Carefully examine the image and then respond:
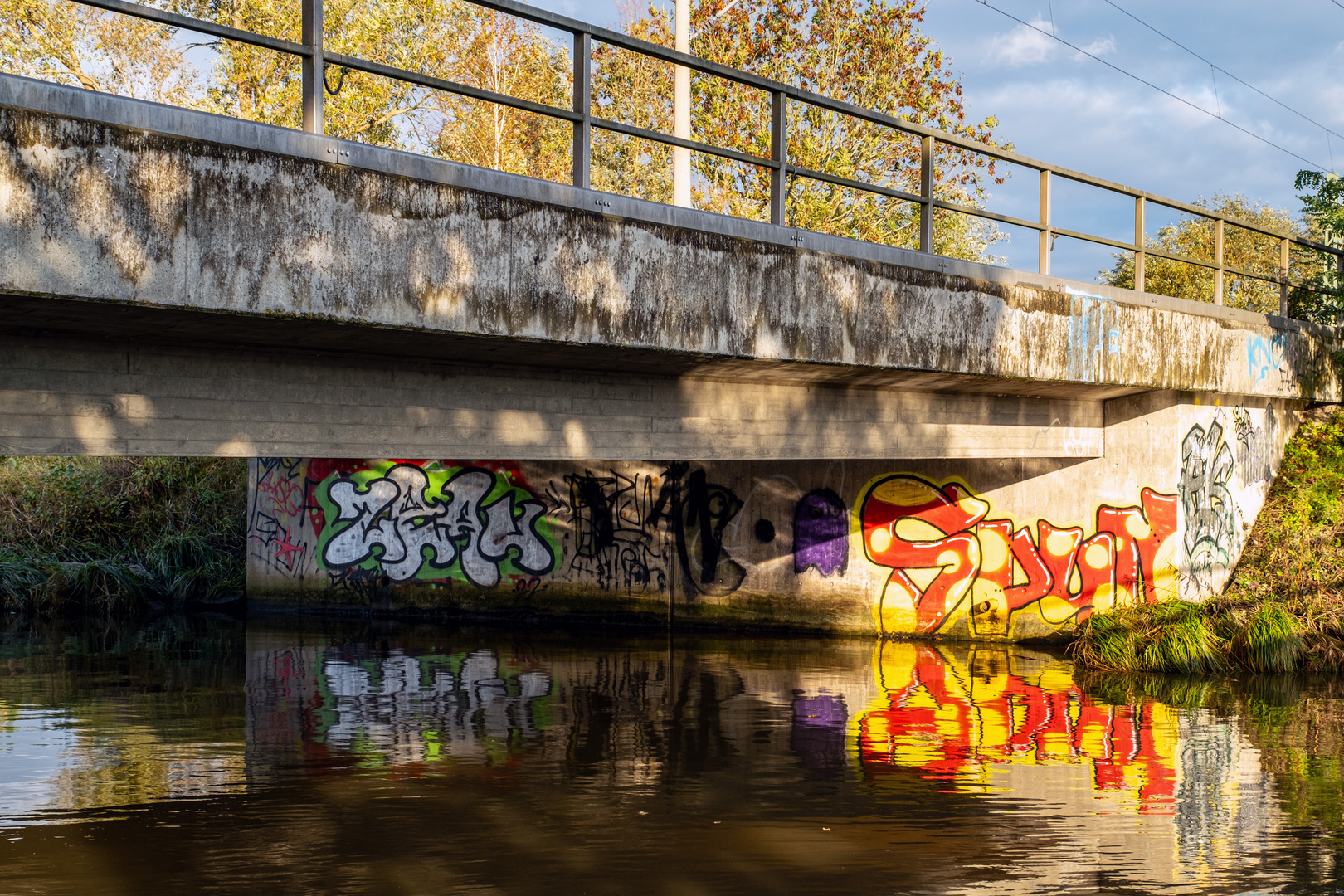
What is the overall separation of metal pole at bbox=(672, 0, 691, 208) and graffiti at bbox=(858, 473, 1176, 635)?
4.78 m

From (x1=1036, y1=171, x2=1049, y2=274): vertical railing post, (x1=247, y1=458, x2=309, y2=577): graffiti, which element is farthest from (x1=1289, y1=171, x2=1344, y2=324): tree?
(x1=247, y1=458, x2=309, y2=577): graffiti

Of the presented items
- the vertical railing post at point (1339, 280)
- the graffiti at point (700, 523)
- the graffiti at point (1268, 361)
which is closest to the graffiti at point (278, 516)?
the graffiti at point (700, 523)

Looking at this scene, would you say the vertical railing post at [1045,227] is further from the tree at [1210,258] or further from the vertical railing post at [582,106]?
the tree at [1210,258]

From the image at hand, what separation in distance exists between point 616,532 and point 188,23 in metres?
13.1

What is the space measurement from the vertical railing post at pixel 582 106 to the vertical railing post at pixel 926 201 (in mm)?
3804

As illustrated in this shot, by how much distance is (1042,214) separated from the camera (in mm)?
12203

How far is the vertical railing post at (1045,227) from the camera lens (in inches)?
479

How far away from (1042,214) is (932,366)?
264 centimetres

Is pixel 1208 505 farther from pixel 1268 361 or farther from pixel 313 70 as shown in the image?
pixel 313 70

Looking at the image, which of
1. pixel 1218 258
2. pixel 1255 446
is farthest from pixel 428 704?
pixel 1255 446

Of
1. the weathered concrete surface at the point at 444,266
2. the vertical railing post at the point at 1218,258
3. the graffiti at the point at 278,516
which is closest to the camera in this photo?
the weathered concrete surface at the point at 444,266

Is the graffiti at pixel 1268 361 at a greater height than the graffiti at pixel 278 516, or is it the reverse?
the graffiti at pixel 1268 361

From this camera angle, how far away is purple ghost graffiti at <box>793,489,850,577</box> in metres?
16.9

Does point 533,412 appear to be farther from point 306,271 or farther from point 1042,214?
point 1042,214
